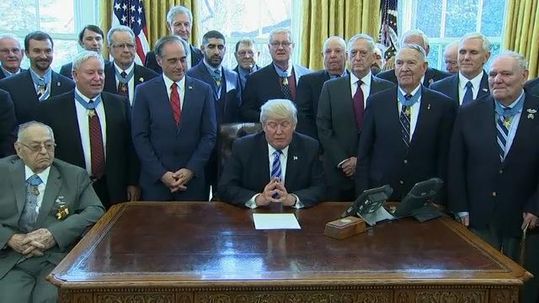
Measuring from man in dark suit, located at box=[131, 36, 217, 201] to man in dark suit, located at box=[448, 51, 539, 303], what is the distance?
1579 mm

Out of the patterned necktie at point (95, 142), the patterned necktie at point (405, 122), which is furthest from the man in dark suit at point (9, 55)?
the patterned necktie at point (405, 122)

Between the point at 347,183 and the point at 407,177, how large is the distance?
23.0 inches

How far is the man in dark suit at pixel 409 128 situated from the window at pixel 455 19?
159 inches

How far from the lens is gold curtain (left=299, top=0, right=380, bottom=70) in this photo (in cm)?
634

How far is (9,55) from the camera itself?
429cm

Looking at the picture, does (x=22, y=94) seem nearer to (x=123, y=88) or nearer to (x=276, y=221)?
(x=123, y=88)

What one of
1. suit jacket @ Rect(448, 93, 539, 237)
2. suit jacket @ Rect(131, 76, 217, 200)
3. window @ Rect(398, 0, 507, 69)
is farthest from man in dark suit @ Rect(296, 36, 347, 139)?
window @ Rect(398, 0, 507, 69)

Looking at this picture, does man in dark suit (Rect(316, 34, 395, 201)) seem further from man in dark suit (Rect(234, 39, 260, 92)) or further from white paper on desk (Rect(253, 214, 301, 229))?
man in dark suit (Rect(234, 39, 260, 92))

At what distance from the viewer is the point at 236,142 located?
3.21 metres

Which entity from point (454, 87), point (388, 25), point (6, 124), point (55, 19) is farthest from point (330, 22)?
point (6, 124)

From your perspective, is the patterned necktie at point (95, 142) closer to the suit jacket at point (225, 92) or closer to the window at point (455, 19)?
the suit jacket at point (225, 92)

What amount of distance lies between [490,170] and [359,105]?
3.49ft

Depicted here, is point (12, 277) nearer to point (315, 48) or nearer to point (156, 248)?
point (156, 248)

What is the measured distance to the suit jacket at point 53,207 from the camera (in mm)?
2717
